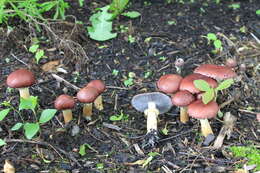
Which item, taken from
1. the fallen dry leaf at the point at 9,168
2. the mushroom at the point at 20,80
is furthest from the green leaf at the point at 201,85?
the fallen dry leaf at the point at 9,168

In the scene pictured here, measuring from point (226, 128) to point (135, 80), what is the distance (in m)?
1.35

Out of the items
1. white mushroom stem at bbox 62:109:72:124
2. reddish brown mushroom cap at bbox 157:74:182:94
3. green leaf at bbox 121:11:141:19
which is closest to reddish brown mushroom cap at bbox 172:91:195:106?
reddish brown mushroom cap at bbox 157:74:182:94

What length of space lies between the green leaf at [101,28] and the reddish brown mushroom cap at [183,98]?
2028 millimetres

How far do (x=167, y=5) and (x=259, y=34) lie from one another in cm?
162

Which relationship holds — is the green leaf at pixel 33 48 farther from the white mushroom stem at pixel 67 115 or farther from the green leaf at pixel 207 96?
the green leaf at pixel 207 96

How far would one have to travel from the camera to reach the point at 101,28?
538 cm

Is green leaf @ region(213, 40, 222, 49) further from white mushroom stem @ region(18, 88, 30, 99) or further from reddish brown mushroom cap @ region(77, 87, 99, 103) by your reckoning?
white mushroom stem @ region(18, 88, 30, 99)

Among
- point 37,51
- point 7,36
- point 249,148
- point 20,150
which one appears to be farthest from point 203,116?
point 7,36

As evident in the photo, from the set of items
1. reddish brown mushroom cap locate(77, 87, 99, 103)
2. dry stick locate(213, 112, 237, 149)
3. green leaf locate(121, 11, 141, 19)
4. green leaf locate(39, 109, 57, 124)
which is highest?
green leaf locate(121, 11, 141, 19)

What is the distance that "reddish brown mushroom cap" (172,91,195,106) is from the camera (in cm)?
356

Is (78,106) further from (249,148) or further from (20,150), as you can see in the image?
(249,148)

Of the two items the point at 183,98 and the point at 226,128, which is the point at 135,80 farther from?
the point at 226,128

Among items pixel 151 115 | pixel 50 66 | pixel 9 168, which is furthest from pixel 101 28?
pixel 9 168

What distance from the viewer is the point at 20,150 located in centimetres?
357
